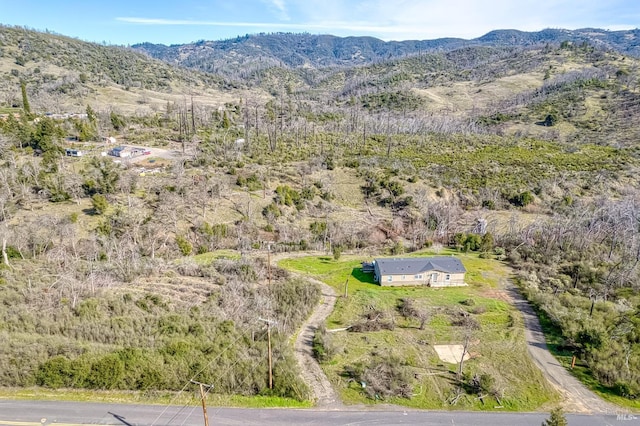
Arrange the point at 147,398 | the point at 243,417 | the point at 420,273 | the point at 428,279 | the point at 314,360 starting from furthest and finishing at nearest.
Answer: the point at 428,279, the point at 420,273, the point at 314,360, the point at 147,398, the point at 243,417

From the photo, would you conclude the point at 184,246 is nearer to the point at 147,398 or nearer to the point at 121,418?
the point at 147,398

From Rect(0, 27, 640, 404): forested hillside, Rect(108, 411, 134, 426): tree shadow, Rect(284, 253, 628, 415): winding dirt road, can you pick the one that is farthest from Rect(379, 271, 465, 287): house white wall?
Rect(108, 411, 134, 426): tree shadow

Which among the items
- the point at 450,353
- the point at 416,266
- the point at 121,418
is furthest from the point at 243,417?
the point at 416,266

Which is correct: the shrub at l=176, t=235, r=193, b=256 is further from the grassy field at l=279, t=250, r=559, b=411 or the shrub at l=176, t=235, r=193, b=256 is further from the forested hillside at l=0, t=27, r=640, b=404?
the grassy field at l=279, t=250, r=559, b=411

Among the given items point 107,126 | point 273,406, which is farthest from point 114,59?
point 273,406

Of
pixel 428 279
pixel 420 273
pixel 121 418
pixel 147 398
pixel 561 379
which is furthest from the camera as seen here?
pixel 428 279
